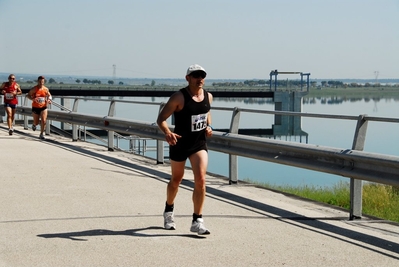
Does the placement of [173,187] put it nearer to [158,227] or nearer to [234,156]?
[158,227]

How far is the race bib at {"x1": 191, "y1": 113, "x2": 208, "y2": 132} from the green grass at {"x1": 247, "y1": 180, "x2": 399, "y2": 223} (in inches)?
156

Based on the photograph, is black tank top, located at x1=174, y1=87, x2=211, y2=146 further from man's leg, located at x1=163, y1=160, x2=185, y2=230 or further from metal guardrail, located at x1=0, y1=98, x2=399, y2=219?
metal guardrail, located at x1=0, y1=98, x2=399, y2=219

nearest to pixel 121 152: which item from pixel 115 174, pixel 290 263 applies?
pixel 115 174

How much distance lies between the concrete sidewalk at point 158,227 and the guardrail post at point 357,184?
141mm

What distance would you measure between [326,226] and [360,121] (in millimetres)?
1300

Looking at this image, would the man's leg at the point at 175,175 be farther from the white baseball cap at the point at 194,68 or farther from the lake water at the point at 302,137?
the lake water at the point at 302,137

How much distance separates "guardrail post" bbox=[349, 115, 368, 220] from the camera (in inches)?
375

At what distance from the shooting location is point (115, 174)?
1384 centimetres

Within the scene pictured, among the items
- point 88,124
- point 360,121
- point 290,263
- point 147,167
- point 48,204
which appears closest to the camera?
point 290,263

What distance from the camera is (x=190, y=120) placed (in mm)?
8602

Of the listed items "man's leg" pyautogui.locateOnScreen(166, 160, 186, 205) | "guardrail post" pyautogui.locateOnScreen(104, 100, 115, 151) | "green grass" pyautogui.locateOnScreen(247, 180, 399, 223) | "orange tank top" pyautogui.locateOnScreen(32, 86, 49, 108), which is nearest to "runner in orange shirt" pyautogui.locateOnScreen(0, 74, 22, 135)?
"orange tank top" pyautogui.locateOnScreen(32, 86, 49, 108)

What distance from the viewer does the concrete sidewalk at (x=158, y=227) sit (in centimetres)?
748

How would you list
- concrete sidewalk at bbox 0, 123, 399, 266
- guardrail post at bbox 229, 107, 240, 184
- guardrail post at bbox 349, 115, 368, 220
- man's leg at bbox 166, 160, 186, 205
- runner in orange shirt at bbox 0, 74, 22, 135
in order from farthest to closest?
runner in orange shirt at bbox 0, 74, 22, 135
guardrail post at bbox 229, 107, 240, 184
guardrail post at bbox 349, 115, 368, 220
man's leg at bbox 166, 160, 186, 205
concrete sidewalk at bbox 0, 123, 399, 266

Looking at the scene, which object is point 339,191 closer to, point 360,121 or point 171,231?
point 360,121
